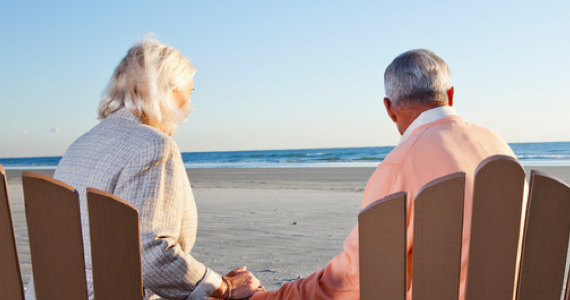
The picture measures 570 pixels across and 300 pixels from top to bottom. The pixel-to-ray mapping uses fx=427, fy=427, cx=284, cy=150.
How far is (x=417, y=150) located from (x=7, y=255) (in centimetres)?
130

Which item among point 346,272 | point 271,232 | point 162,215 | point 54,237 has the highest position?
point 54,237

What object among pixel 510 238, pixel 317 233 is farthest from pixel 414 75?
pixel 317 233

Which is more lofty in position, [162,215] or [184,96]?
[184,96]

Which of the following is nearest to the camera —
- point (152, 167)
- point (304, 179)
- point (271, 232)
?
point (152, 167)

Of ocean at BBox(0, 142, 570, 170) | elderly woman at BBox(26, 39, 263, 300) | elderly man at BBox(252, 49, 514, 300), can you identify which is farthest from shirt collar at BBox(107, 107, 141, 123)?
ocean at BBox(0, 142, 570, 170)

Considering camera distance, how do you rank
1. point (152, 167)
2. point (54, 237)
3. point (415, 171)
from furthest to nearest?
point (152, 167) → point (415, 171) → point (54, 237)

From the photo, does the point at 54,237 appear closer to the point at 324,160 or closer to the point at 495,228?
the point at 495,228

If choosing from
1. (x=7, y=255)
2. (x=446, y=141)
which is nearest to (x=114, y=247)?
(x=7, y=255)

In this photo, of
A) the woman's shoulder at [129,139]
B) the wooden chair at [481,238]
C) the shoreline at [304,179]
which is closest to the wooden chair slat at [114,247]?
the woman's shoulder at [129,139]

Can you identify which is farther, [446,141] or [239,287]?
[239,287]

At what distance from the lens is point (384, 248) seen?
1066 millimetres

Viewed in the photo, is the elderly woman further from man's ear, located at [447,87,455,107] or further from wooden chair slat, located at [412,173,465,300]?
man's ear, located at [447,87,455,107]

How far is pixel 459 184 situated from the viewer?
974 millimetres

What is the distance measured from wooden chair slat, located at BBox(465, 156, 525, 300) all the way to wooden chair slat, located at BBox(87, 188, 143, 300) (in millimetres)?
852
